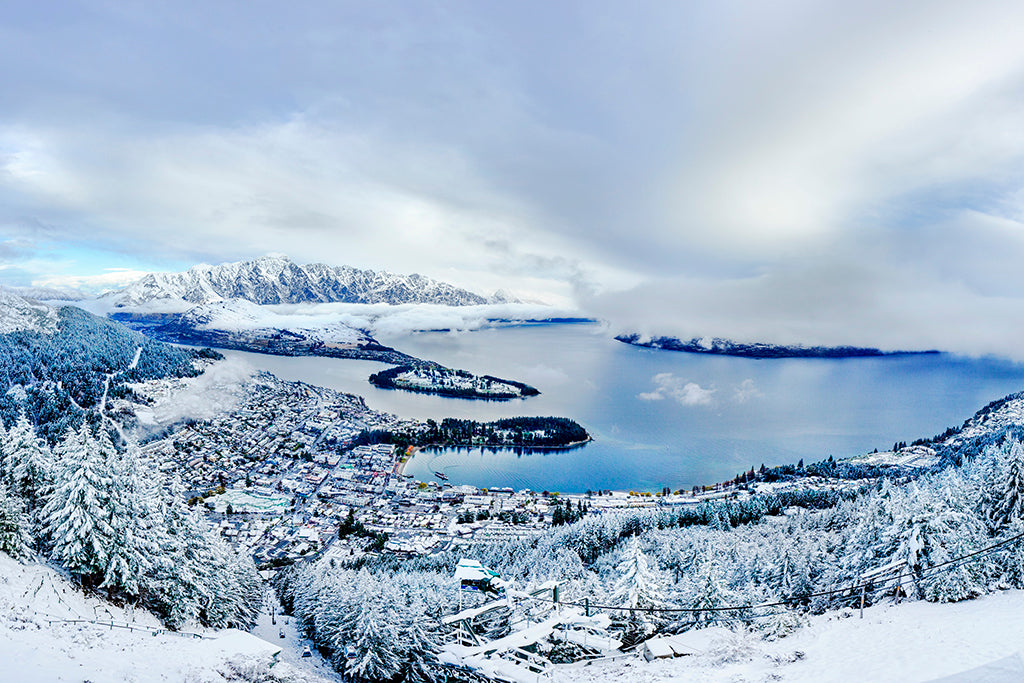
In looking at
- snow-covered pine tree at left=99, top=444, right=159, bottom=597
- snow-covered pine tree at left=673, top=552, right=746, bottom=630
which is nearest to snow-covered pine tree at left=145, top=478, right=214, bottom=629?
snow-covered pine tree at left=99, top=444, right=159, bottom=597

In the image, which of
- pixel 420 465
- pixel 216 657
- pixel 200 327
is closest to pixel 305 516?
pixel 420 465

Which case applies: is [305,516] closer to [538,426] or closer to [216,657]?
[216,657]

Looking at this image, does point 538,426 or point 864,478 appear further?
point 538,426

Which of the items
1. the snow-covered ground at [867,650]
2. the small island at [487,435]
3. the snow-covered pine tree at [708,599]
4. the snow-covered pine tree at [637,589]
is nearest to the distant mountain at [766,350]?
the small island at [487,435]

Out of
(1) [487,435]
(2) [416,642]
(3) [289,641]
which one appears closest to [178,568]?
(3) [289,641]

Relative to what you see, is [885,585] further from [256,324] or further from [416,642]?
[256,324]

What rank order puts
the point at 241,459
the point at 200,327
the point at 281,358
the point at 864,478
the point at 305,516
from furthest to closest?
1. the point at 200,327
2. the point at 281,358
3. the point at 241,459
4. the point at 864,478
5. the point at 305,516

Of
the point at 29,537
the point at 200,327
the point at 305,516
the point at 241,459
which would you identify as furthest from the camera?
the point at 200,327
